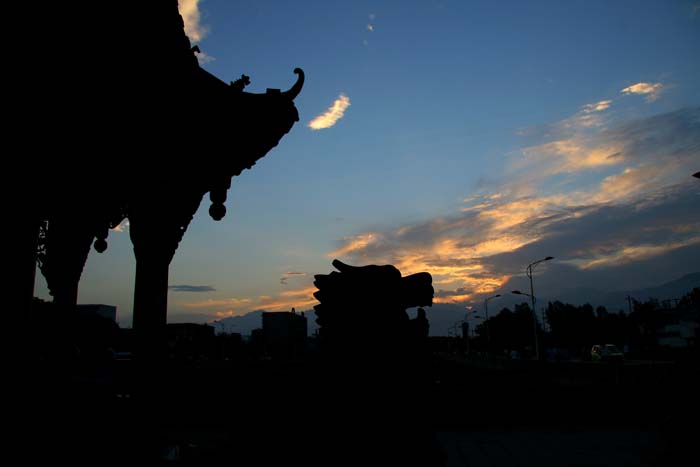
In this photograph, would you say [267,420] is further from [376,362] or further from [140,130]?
[140,130]

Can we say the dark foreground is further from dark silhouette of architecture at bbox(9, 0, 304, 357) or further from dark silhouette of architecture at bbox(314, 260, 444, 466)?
dark silhouette of architecture at bbox(9, 0, 304, 357)

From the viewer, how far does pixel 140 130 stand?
494 centimetres

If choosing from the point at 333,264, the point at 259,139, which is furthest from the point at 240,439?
the point at 259,139

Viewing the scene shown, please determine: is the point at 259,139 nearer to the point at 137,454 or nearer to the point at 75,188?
the point at 75,188

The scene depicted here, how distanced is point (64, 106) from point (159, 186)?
1525 mm

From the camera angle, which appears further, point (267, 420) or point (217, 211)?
point (217, 211)

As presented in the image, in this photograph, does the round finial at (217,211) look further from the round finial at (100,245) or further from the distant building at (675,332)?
the distant building at (675,332)

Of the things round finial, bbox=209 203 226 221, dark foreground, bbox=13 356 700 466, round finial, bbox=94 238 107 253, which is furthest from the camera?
round finial, bbox=94 238 107 253

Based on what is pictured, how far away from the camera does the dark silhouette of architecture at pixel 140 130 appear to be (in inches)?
144

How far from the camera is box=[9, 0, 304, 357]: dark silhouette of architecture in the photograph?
3.67m

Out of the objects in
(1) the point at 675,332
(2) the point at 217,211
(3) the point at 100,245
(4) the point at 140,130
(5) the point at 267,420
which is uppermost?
(4) the point at 140,130

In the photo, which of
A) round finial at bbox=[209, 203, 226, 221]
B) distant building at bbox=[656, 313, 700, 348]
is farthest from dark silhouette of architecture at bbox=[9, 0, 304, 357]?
distant building at bbox=[656, 313, 700, 348]

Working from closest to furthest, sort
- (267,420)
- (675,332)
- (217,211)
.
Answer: (267,420)
(217,211)
(675,332)

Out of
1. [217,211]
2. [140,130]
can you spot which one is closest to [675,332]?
[217,211]
